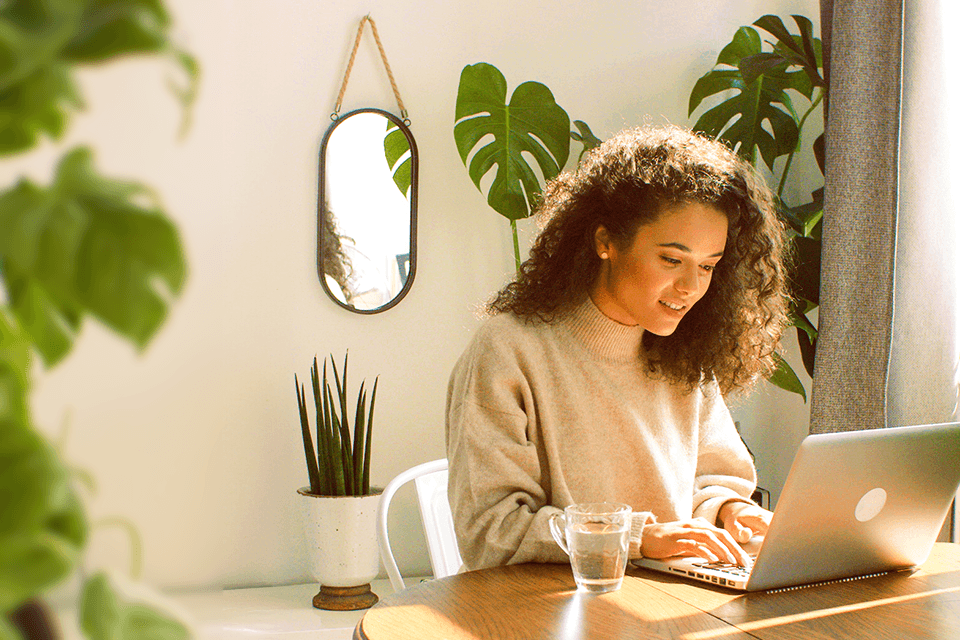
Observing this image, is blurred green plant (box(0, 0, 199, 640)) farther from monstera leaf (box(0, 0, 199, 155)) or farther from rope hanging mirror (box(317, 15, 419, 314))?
rope hanging mirror (box(317, 15, 419, 314))

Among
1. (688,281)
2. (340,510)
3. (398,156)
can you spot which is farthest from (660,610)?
(398,156)

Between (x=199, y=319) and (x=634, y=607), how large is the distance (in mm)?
1018

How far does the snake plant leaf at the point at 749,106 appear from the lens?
273 centimetres

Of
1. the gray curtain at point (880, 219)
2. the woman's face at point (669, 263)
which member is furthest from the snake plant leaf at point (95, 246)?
the gray curtain at point (880, 219)

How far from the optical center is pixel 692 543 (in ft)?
4.14

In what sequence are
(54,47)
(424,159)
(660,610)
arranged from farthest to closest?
(424,159), (660,610), (54,47)

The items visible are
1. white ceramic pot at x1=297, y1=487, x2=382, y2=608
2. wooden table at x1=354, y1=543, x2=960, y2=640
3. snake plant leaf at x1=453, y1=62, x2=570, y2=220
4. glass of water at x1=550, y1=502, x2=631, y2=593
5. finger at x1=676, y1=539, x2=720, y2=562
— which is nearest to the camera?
wooden table at x1=354, y1=543, x2=960, y2=640

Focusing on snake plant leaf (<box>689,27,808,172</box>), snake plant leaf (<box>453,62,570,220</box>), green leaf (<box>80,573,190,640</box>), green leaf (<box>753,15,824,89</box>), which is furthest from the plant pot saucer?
green leaf (<box>80,573,190,640</box>)

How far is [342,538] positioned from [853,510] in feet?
5.16

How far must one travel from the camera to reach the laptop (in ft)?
3.54

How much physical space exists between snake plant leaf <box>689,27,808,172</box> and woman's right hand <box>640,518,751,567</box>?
166cm

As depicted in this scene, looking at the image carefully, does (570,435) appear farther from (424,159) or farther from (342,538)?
(424,159)

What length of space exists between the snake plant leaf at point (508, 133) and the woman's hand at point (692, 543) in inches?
58.9

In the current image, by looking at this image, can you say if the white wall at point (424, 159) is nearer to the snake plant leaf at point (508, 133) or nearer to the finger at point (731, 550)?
the snake plant leaf at point (508, 133)
